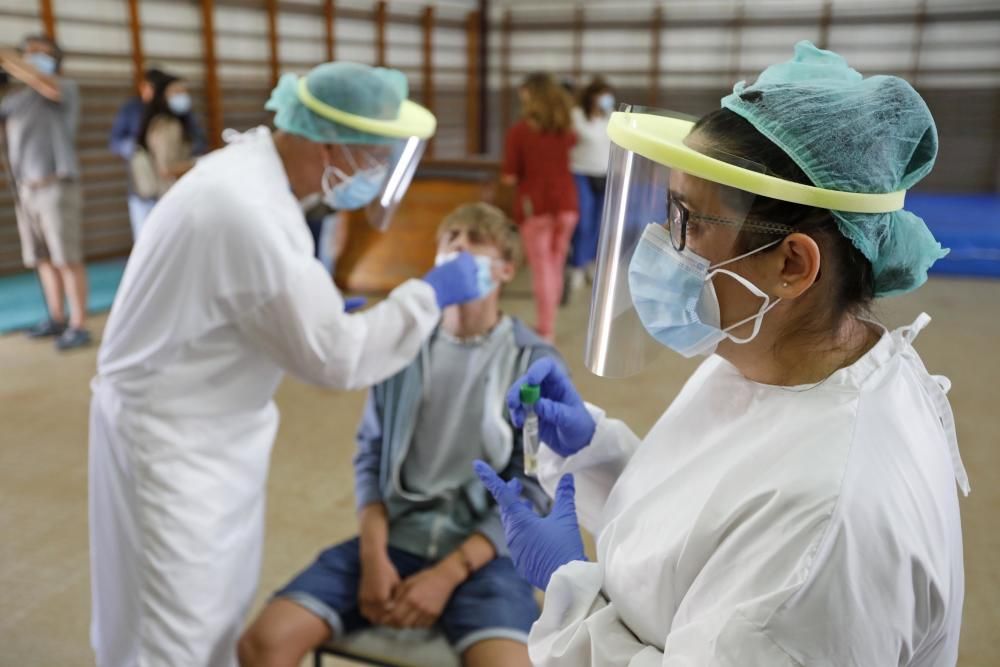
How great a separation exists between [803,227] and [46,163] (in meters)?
4.24

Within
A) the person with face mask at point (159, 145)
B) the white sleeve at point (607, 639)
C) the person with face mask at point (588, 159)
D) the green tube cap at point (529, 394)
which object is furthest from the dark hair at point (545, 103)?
the white sleeve at point (607, 639)

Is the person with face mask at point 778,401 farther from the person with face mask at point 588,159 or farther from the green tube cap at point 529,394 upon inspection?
the person with face mask at point 588,159

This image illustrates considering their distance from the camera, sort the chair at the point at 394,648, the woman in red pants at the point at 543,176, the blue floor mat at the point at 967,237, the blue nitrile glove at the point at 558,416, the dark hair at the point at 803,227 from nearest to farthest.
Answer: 1. the dark hair at the point at 803,227
2. the blue nitrile glove at the point at 558,416
3. the chair at the point at 394,648
4. the woman in red pants at the point at 543,176
5. the blue floor mat at the point at 967,237

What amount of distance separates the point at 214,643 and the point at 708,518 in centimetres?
117

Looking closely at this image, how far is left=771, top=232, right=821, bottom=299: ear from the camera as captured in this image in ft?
2.64

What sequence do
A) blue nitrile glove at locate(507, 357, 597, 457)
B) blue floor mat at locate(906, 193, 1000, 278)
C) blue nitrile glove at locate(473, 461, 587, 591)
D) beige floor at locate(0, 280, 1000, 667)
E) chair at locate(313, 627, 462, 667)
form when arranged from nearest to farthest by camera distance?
1. blue nitrile glove at locate(473, 461, 587, 591)
2. blue nitrile glove at locate(507, 357, 597, 457)
3. chair at locate(313, 627, 462, 667)
4. beige floor at locate(0, 280, 1000, 667)
5. blue floor mat at locate(906, 193, 1000, 278)

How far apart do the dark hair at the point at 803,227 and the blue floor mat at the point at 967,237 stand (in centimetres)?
573

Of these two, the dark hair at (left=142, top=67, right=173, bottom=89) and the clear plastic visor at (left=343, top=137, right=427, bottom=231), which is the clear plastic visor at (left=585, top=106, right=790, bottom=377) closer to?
the clear plastic visor at (left=343, top=137, right=427, bottom=231)

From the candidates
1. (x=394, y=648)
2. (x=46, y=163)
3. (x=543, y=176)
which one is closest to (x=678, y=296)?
(x=394, y=648)

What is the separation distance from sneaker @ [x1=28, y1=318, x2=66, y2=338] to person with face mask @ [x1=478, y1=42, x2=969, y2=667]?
4243 millimetres

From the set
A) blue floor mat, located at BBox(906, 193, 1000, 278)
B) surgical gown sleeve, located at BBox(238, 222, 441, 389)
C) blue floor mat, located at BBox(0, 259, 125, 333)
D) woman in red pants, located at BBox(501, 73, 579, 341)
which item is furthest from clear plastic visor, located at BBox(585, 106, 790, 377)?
blue floor mat, located at BBox(906, 193, 1000, 278)

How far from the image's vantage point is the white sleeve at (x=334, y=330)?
4.95ft

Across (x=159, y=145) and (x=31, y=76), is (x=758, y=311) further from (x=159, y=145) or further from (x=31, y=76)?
(x=159, y=145)

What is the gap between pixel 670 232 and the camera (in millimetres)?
924
